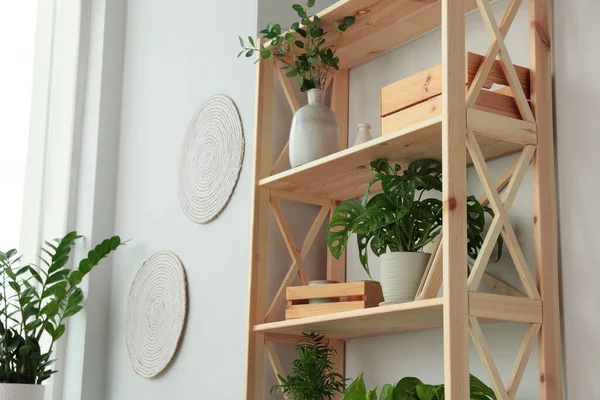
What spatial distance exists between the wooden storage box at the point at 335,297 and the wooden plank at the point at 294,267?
127 mm

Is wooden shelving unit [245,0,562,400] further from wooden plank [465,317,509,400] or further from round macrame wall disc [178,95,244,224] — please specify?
round macrame wall disc [178,95,244,224]

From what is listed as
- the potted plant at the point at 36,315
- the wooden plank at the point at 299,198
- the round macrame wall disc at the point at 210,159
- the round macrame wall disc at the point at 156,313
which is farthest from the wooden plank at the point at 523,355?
the potted plant at the point at 36,315

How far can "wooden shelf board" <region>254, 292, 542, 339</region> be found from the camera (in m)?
1.71

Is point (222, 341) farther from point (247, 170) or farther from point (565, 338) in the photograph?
point (565, 338)

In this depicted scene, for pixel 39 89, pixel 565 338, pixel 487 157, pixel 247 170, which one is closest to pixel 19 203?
pixel 39 89

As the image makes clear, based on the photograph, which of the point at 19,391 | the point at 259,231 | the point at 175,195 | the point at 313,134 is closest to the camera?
the point at 313,134

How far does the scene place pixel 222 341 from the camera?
8.88 feet

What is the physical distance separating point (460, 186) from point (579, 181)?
0.30m

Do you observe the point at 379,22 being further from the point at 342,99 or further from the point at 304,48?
the point at 342,99

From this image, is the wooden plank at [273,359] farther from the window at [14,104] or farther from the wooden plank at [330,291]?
the window at [14,104]

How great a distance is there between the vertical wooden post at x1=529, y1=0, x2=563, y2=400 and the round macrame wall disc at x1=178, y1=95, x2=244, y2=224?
115 cm

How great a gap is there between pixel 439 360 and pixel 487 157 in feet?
1.75

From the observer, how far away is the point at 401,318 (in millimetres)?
1934

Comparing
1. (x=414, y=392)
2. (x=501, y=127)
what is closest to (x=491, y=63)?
(x=501, y=127)
